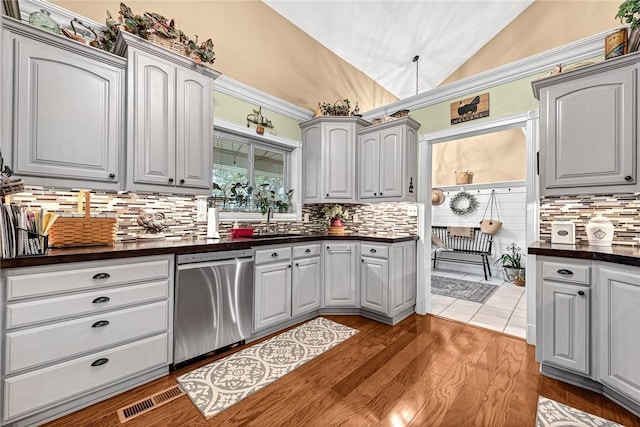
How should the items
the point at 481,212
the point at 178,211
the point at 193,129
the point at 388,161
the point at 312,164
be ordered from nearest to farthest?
1. the point at 193,129
2. the point at 178,211
3. the point at 388,161
4. the point at 312,164
5. the point at 481,212

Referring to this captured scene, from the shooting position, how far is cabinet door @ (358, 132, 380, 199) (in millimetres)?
3455

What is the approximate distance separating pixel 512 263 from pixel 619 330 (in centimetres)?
378

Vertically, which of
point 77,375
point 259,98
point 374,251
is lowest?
point 77,375

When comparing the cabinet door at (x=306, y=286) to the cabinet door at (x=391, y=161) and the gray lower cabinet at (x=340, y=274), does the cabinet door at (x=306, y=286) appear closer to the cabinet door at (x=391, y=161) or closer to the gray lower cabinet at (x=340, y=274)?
the gray lower cabinet at (x=340, y=274)

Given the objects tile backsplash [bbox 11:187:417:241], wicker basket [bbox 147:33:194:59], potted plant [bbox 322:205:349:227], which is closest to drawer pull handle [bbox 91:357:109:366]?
tile backsplash [bbox 11:187:417:241]

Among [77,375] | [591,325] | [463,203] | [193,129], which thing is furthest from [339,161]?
[463,203]

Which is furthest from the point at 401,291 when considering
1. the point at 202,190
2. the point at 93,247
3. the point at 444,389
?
the point at 93,247

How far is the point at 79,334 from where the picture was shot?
1.60 metres

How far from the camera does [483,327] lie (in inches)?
117

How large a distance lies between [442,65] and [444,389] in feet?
15.1

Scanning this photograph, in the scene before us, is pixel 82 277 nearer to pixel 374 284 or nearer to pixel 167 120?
pixel 167 120

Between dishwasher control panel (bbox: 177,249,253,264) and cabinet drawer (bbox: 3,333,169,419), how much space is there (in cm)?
55

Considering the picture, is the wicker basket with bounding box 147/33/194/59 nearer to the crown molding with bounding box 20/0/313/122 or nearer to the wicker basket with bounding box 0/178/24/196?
the crown molding with bounding box 20/0/313/122

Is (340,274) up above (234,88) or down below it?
below
